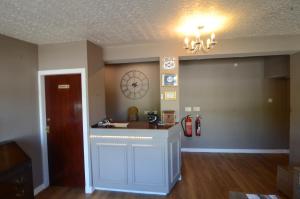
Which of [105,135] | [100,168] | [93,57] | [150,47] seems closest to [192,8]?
[150,47]

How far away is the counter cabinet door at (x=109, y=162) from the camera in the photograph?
3.04 metres

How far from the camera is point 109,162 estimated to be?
3.09 meters

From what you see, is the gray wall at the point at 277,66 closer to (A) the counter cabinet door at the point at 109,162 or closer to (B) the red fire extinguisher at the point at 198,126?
(B) the red fire extinguisher at the point at 198,126

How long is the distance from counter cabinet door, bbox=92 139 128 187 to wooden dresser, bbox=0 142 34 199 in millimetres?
967

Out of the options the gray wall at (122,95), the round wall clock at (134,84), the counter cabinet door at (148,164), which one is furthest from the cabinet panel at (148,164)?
the round wall clock at (134,84)

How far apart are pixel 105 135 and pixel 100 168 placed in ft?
1.90

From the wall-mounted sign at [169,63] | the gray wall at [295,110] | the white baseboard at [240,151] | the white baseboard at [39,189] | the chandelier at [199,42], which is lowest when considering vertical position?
the white baseboard at [39,189]

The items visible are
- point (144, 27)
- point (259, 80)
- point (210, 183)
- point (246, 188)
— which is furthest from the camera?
point (259, 80)

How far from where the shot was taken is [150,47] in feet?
11.4

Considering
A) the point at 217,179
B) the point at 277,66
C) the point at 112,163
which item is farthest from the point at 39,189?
the point at 277,66

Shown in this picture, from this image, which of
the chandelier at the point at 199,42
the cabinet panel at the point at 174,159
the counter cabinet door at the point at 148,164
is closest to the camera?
the chandelier at the point at 199,42

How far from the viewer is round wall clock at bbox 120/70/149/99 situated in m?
5.34

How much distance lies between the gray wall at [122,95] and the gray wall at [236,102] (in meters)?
0.79

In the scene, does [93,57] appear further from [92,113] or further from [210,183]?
[210,183]
